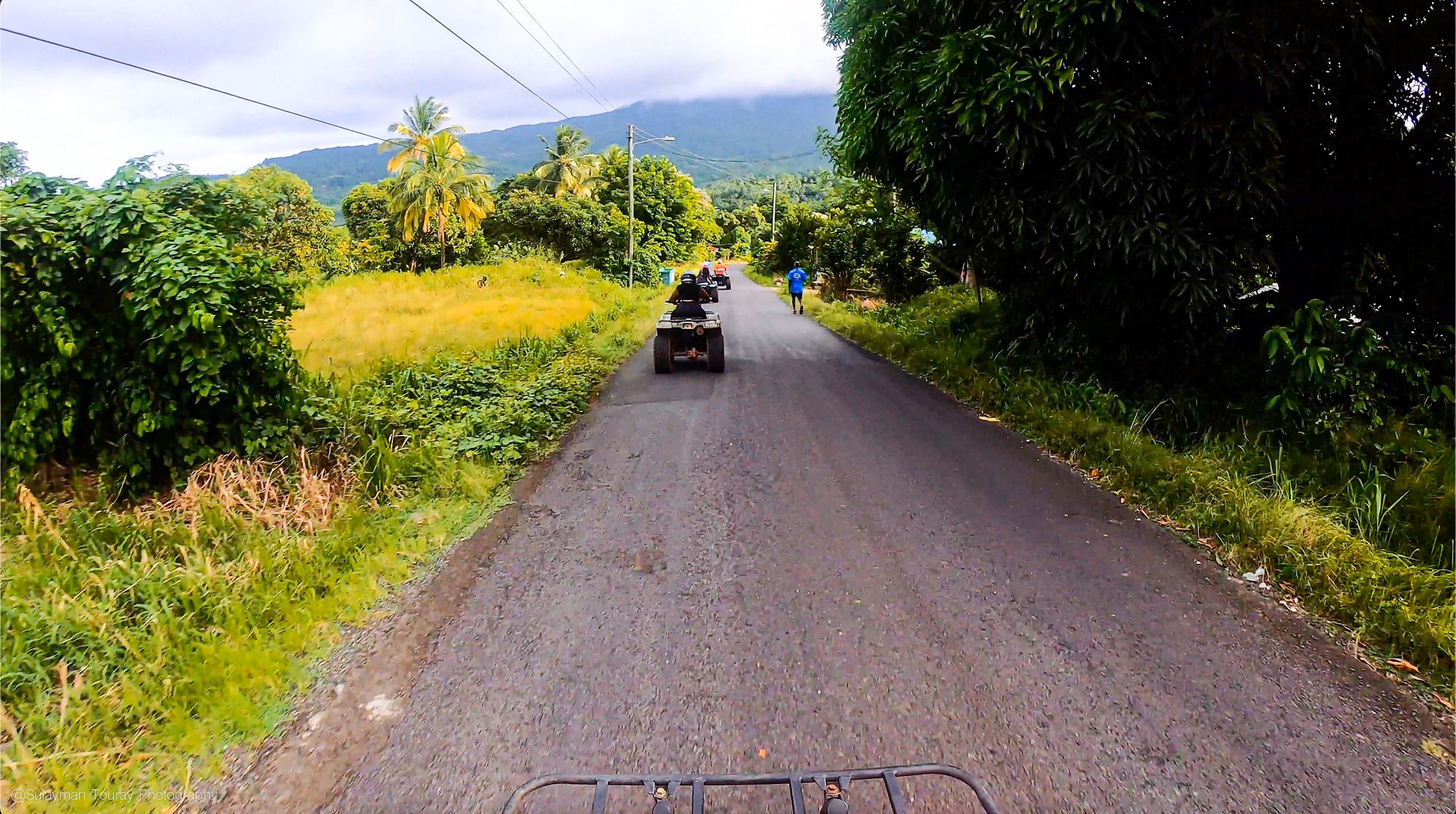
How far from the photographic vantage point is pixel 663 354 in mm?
10094

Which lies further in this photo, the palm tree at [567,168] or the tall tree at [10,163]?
the palm tree at [567,168]

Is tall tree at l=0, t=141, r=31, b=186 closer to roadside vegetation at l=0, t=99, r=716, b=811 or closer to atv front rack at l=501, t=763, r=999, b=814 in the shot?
roadside vegetation at l=0, t=99, r=716, b=811

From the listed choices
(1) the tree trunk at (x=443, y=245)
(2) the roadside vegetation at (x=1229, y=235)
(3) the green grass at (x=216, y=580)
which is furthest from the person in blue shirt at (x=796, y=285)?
(1) the tree trunk at (x=443, y=245)

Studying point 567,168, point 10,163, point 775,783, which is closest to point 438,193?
point 567,168

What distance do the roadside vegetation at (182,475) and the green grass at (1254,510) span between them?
4.70 meters

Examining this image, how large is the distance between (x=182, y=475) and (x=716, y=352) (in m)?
6.49

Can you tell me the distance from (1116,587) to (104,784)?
4.40 metres

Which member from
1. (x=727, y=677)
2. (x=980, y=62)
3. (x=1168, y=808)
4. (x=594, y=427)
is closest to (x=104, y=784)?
(x=727, y=677)

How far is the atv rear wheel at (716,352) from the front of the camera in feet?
33.6

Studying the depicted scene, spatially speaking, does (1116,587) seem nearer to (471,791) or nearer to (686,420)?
(471,791)

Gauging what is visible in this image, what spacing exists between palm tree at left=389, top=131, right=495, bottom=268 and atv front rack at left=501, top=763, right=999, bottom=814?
33.8 m

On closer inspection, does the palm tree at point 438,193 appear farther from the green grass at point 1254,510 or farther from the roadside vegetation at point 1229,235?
the green grass at point 1254,510

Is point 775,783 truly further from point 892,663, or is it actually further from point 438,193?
point 438,193

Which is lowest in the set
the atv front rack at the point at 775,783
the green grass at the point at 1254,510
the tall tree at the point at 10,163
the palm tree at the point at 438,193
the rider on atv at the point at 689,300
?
the atv front rack at the point at 775,783
